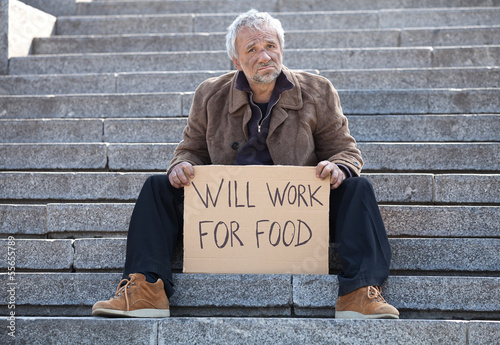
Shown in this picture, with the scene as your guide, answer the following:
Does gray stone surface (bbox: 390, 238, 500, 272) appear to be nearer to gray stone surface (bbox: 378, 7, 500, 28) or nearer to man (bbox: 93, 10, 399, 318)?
man (bbox: 93, 10, 399, 318)

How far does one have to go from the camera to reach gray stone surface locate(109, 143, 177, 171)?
5020 mm

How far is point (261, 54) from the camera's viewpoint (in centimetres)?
399

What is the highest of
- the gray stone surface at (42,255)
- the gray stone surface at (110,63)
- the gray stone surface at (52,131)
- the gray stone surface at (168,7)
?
the gray stone surface at (168,7)

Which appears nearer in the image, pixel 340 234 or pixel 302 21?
pixel 340 234

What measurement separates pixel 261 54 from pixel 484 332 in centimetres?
185

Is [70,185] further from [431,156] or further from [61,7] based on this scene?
[61,7]

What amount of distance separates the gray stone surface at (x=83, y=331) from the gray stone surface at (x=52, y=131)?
2.30m

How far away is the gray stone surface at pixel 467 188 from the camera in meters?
4.38

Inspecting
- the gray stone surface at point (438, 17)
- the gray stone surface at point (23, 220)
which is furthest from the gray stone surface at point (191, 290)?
the gray stone surface at point (438, 17)

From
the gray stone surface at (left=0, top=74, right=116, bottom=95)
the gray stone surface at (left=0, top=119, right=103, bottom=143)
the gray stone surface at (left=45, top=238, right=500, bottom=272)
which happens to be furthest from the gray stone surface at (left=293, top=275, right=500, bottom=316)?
the gray stone surface at (left=0, top=74, right=116, bottom=95)

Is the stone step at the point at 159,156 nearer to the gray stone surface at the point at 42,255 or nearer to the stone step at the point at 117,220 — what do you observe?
the stone step at the point at 117,220

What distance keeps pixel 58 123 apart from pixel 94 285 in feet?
6.82

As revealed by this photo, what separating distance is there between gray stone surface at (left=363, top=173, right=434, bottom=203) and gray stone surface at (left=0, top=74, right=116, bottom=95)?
2.80m

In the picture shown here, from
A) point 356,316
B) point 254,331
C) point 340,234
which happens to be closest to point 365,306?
point 356,316
